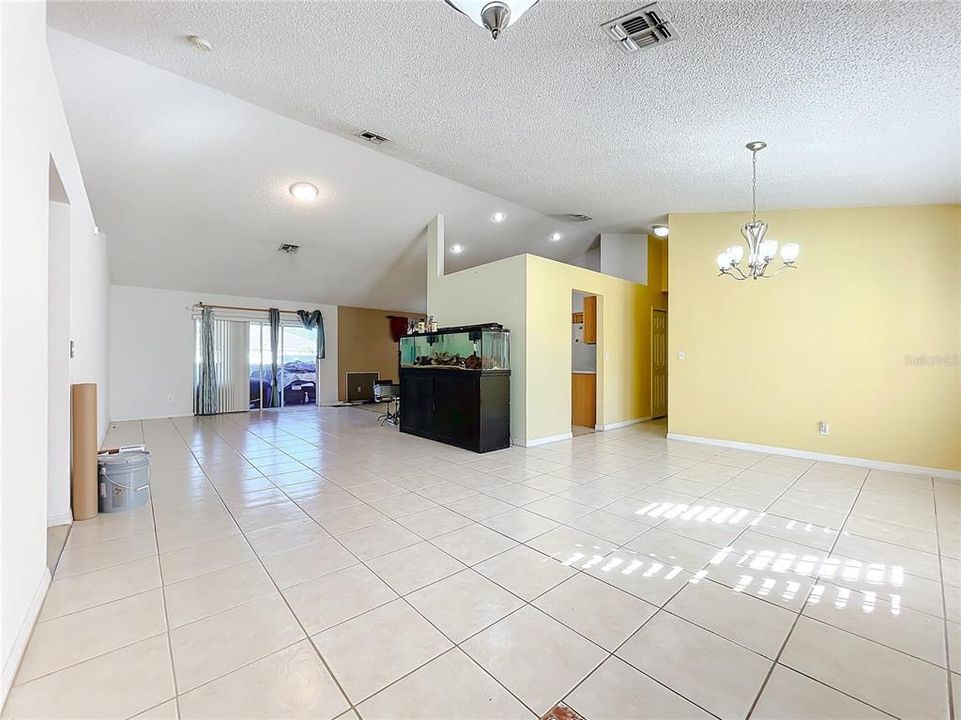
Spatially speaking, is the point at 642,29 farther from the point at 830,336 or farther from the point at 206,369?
the point at 206,369

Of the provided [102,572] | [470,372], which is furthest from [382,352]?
[102,572]

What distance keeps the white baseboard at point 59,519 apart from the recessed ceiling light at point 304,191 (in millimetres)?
4271

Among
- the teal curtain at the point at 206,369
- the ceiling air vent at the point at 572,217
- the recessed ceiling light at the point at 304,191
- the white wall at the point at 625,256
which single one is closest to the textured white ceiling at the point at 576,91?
the recessed ceiling light at the point at 304,191

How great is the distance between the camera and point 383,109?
3598 mm

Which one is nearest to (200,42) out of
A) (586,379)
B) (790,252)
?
(790,252)

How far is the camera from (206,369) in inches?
311

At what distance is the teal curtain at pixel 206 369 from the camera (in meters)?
7.87

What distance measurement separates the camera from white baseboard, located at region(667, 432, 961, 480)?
13.4ft

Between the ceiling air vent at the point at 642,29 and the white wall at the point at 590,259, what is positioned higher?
the white wall at the point at 590,259

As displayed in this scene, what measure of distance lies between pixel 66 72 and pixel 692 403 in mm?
7063

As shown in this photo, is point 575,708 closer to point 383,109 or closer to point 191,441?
point 383,109

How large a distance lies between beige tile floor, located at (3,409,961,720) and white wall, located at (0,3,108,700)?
211 millimetres

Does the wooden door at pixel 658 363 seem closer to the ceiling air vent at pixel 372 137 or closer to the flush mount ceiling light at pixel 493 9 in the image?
the ceiling air vent at pixel 372 137

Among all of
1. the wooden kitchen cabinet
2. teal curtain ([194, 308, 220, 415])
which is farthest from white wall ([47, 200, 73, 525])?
the wooden kitchen cabinet
